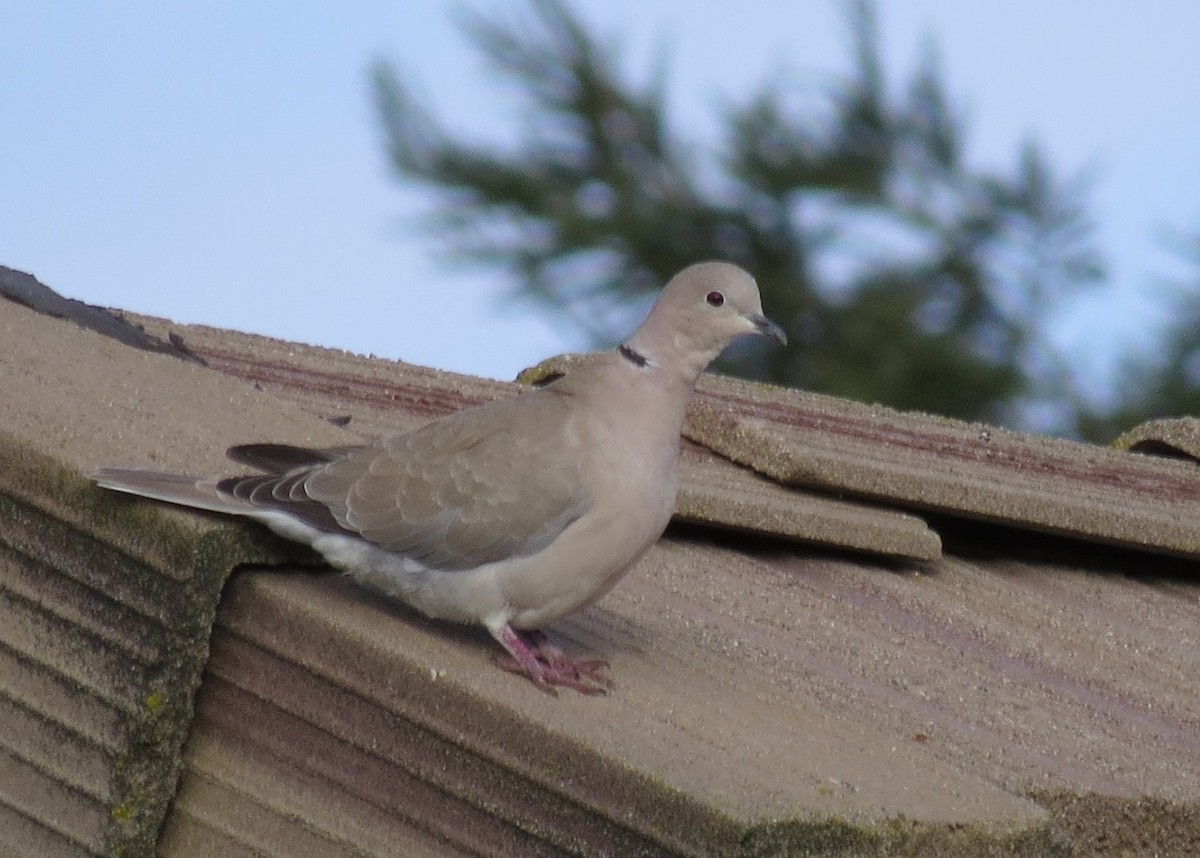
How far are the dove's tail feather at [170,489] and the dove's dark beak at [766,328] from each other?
0.90 m

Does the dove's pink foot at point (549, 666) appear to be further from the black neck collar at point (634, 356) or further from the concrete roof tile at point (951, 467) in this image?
the concrete roof tile at point (951, 467)

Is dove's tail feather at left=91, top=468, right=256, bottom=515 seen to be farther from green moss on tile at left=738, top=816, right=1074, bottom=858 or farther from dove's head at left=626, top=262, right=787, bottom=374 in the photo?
green moss on tile at left=738, top=816, right=1074, bottom=858

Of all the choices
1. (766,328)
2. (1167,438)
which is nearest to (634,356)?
(766,328)

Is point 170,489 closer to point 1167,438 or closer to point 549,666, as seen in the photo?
point 549,666

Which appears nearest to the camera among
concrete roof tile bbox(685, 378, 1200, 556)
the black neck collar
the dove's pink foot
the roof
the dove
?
the roof

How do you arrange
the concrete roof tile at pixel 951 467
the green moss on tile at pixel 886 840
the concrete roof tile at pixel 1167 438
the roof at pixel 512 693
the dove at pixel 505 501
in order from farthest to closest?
A: the concrete roof tile at pixel 1167 438, the concrete roof tile at pixel 951 467, the dove at pixel 505 501, the roof at pixel 512 693, the green moss on tile at pixel 886 840

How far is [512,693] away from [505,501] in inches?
16.0

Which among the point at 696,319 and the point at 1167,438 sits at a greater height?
the point at 1167,438

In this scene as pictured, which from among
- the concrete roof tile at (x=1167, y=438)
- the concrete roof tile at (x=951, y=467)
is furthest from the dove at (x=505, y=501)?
the concrete roof tile at (x=1167, y=438)

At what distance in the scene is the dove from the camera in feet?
8.57

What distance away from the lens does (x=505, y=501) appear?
2.68m

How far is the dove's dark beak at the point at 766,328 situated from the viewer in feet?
9.50

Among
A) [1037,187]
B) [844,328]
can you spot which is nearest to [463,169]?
[844,328]

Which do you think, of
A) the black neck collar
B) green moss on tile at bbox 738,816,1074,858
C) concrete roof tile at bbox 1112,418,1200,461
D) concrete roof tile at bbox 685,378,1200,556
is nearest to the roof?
green moss on tile at bbox 738,816,1074,858
